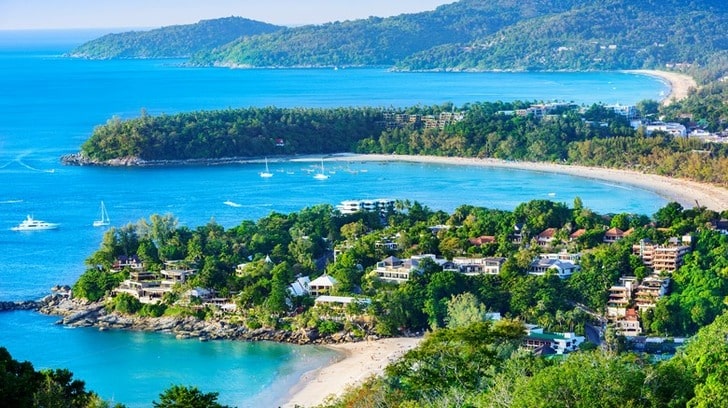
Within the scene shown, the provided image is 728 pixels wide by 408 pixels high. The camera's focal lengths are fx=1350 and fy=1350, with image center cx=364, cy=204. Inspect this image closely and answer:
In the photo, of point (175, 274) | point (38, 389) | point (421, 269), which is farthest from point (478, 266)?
point (38, 389)

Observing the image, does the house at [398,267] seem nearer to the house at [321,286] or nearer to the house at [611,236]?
the house at [321,286]

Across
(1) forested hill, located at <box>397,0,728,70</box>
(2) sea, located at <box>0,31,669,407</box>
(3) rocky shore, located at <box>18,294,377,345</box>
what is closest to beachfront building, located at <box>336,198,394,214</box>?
(2) sea, located at <box>0,31,669,407</box>

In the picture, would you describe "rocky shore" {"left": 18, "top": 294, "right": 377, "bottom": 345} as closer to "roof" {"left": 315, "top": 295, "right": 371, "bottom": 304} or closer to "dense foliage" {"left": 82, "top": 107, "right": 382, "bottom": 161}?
"roof" {"left": 315, "top": 295, "right": 371, "bottom": 304}

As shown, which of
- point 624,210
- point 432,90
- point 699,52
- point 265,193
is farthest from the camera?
point 699,52

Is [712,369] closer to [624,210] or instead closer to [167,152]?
[624,210]

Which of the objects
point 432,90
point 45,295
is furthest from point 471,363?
point 432,90

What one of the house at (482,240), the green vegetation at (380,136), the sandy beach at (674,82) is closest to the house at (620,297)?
the house at (482,240)
